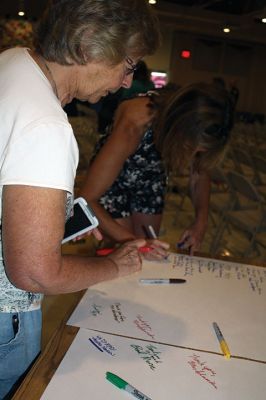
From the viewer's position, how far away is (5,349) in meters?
0.91

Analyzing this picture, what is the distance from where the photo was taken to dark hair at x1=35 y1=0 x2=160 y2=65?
731mm

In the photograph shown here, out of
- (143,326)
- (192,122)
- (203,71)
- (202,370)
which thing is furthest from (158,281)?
(203,71)

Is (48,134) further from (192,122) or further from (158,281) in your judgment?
(192,122)

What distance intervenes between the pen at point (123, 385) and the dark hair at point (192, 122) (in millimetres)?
835

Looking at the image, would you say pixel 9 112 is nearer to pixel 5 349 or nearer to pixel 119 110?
pixel 5 349

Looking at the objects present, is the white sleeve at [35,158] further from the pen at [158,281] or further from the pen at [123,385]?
the pen at [158,281]

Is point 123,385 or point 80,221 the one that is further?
point 80,221

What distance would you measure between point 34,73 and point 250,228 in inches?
99.4

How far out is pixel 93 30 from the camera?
729 mm

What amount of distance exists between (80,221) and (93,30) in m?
0.47

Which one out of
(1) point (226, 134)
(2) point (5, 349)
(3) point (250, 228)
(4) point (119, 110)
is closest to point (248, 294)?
(1) point (226, 134)

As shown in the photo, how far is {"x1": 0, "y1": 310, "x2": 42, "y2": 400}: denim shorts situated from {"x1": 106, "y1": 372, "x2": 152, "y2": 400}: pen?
246 millimetres

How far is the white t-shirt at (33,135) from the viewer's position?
64cm

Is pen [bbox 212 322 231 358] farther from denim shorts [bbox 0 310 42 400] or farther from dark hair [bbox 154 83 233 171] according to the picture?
dark hair [bbox 154 83 233 171]
